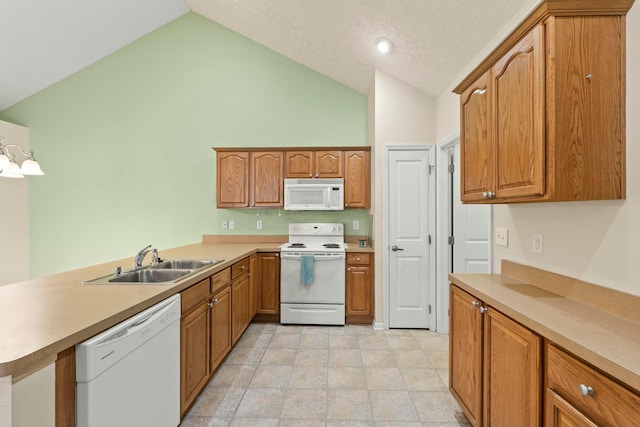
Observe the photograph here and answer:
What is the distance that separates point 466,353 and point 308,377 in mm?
1274

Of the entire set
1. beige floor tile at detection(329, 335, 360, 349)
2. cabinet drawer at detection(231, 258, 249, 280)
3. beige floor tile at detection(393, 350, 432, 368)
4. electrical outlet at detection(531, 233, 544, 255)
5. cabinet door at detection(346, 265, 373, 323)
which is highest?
electrical outlet at detection(531, 233, 544, 255)

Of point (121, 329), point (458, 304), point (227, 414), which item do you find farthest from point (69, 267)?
point (458, 304)

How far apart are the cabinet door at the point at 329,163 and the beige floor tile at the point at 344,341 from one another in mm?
1896

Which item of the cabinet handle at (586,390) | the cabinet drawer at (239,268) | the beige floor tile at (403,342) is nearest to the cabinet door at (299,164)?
the cabinet drawer at (239,268)

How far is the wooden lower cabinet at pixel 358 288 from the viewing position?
348cm

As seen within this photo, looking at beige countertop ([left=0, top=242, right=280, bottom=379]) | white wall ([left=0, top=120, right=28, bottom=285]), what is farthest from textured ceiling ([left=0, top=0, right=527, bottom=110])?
beige countertop ([left=0, top=242, right=280, bottom=379])

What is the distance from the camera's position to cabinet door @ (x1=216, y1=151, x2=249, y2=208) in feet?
12.6

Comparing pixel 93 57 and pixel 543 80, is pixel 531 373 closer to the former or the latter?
pixel 543 80

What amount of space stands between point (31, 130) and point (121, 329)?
4.83 m

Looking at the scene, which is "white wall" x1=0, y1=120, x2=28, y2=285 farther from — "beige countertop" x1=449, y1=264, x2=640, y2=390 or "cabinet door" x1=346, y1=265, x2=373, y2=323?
"beige countertop" x1=449, y1=264, x2=640, y2=390

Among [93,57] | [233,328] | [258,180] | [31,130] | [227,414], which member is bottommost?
[227,414]

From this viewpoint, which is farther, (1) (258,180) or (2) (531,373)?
(1) (258,180)

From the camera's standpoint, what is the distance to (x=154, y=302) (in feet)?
4.91

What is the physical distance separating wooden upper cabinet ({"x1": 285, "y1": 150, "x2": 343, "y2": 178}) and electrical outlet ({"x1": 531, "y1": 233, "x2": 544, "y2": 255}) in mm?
2352
